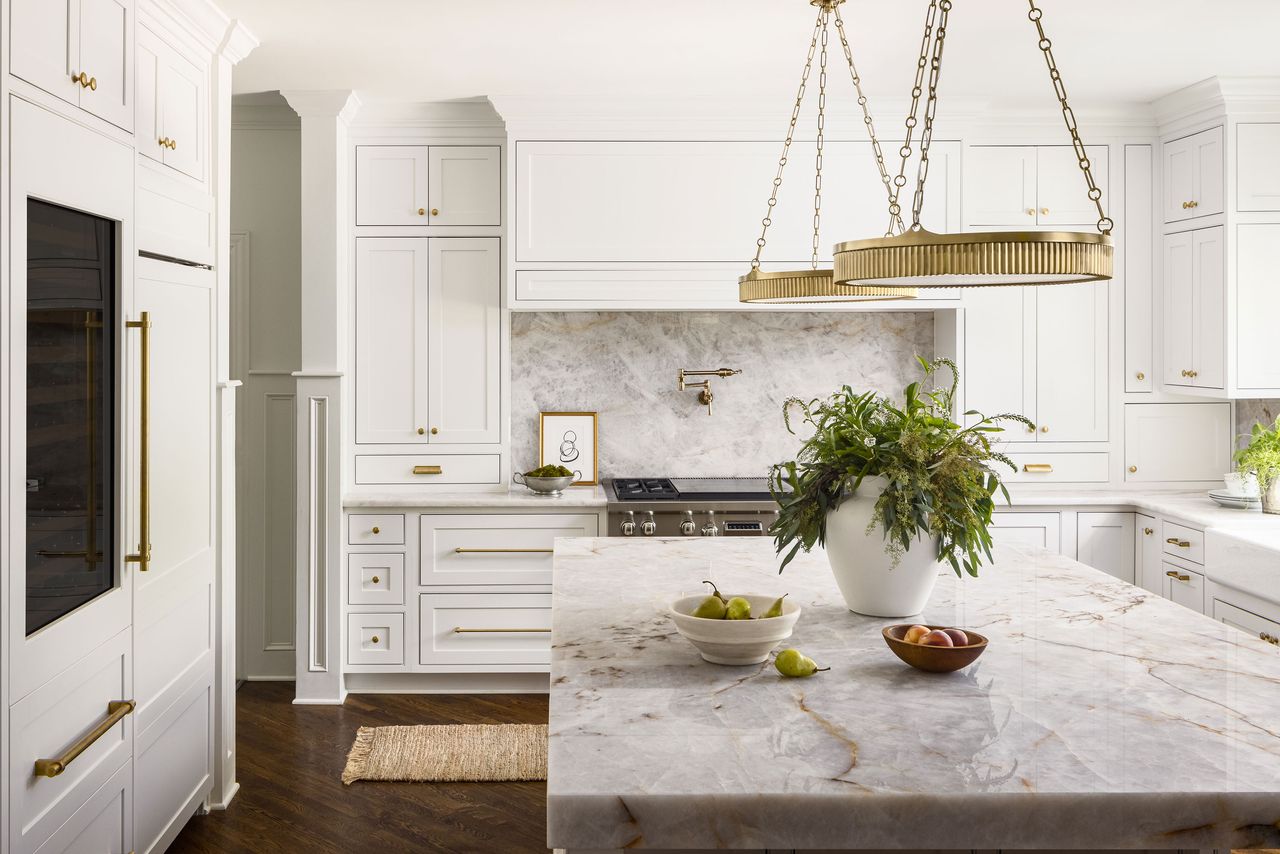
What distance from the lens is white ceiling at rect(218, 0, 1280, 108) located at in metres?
3.20

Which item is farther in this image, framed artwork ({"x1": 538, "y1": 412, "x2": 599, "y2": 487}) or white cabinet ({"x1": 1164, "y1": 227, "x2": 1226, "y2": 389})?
framed artwork ({"x1": 538, "y1": 412, "x2": 599, "y2": 487})

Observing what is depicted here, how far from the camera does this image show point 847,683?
1.77 metres

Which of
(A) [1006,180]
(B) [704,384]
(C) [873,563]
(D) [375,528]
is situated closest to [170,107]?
(D) [375,528]

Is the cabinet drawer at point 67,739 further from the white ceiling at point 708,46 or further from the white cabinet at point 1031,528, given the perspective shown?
the white cabinet at point 1031,528

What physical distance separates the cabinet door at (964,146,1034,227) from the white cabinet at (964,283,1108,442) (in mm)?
372

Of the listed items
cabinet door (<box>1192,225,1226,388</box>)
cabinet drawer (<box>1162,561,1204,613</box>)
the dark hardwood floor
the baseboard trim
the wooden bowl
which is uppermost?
cabinet door (<box>1192,225,1226,388</box>)

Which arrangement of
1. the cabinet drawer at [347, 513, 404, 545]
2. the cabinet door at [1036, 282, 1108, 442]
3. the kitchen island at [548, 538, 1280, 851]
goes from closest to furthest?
the kitchen island at [548, 538, 1280, 851] < the cabinet drawer at [347, 513, 404, 545] < the cabinet door at [1036, 282, 1108, 442]

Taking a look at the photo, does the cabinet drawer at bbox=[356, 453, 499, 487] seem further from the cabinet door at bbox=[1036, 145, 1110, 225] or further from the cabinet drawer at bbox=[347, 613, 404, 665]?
the cabinet door at bbox=[1036, 145, 1110, 225]

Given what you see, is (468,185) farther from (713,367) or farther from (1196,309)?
(1196,309)

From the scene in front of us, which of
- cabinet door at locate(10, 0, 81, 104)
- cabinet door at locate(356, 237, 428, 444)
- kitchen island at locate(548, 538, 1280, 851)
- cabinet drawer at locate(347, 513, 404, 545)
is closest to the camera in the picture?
kitchen island at locate(548, 538, 1280, 851)

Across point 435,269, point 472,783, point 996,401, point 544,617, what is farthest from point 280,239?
point 996,401

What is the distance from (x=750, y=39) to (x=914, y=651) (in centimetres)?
244

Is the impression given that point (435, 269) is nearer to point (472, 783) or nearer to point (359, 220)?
point (359, 220)

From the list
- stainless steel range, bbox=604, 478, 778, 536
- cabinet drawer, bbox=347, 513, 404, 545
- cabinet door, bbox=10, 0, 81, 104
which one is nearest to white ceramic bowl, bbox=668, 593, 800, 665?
cabinet door, bbox=10, 0, 81, 104
